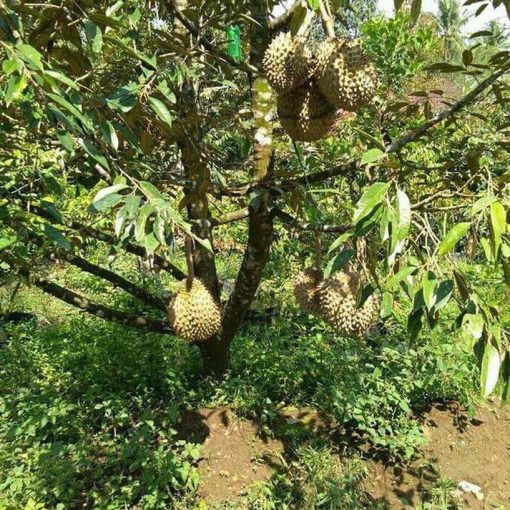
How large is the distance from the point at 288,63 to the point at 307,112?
111 millimetres

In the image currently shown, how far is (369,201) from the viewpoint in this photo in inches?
29.8

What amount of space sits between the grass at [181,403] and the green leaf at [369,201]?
1.54 meters

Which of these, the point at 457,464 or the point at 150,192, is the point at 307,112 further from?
the point at 457,464

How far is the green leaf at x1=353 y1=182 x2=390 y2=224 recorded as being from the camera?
752 mm

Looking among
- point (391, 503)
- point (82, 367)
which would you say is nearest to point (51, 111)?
point (391, 503)

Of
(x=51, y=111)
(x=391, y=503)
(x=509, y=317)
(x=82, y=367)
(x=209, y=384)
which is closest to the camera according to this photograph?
(x=51, y=111)

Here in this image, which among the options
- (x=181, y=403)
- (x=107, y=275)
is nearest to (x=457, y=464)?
(x=181, y=403)

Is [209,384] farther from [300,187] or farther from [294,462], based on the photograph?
[300,187]

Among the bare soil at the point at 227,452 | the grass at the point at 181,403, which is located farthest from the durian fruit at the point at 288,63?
the bare soil at the point at 227,452

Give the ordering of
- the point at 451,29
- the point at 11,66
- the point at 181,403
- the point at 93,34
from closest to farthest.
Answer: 1. the point at 11,66
2. the point at 93,34
3. the point at 181,403
4. the point at 451,29

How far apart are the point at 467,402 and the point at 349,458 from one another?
2.45 ft

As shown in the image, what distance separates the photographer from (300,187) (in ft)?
4.87

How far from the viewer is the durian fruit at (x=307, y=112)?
1.07 meters

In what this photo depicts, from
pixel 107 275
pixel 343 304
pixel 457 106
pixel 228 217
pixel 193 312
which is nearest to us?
pixel 457 106
